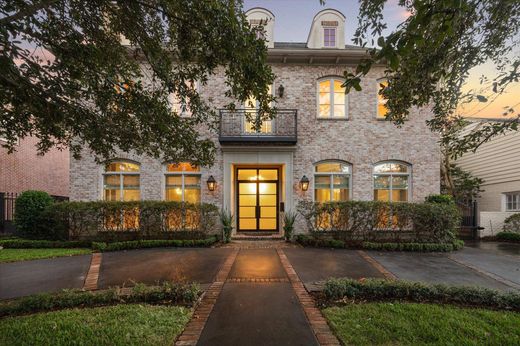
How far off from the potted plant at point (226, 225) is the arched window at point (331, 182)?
3588mm

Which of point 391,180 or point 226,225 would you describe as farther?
point 391,180

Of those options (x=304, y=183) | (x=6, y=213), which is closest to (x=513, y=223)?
(x=304, y=183)

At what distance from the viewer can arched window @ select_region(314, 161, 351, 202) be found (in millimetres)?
9797

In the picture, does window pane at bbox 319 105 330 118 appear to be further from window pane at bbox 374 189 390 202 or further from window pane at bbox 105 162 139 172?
window pane at bbox 105 162 139 172

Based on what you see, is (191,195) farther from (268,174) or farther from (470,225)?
(470,225)

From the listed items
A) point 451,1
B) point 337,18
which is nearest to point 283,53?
point 337,18

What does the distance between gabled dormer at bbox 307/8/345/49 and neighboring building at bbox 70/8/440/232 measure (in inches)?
1.5

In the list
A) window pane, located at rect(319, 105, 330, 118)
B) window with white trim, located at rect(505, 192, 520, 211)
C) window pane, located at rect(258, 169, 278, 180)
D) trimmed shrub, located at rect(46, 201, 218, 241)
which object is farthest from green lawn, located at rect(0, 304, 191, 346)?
window with white trim, located at rect(505, 192, 520, 211)

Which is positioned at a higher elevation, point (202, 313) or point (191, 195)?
point (191, 195)

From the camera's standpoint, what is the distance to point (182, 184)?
9.67 m

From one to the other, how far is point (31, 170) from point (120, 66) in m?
14.3

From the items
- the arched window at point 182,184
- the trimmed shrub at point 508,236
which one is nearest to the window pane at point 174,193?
the arched window at point 182,184

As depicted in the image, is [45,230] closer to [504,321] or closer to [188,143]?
[188,143]

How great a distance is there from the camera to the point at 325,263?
6043mm
